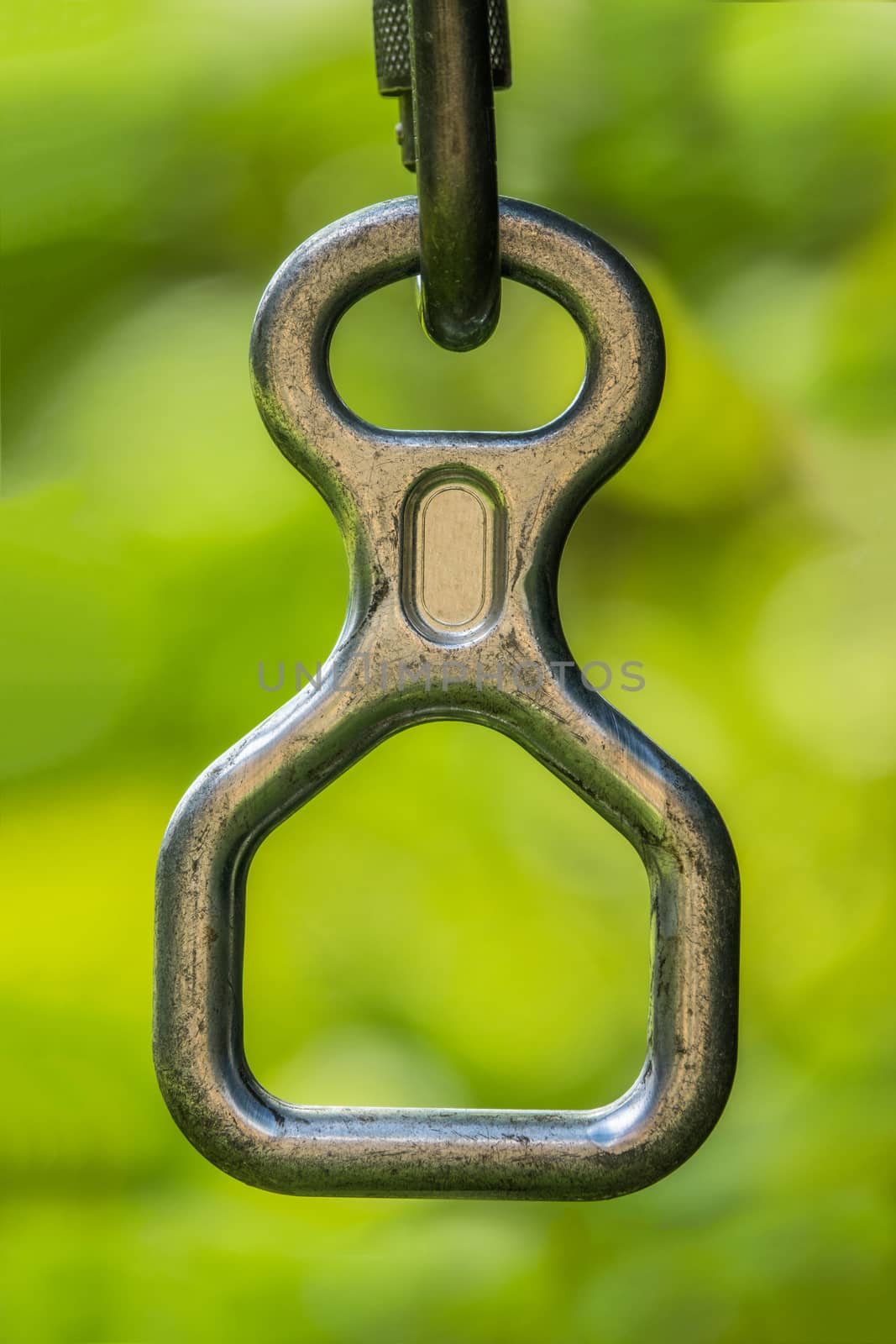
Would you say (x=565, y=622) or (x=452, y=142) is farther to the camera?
(x=565, y=622)

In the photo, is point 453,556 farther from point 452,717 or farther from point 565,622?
point 565,622

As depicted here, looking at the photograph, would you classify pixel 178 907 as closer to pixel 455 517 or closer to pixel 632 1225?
pixel 455 517

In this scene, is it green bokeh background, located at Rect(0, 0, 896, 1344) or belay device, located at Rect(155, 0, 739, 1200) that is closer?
belay device, located at Rect(155, 0, 739, 1200)

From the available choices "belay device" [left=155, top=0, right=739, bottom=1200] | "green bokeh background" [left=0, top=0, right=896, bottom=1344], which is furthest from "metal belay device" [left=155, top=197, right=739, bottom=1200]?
"green bokeh background" [left=0, top=0, right=896, bottom=1344]

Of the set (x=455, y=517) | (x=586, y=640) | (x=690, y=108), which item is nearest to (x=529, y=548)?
(x=455, y=517)

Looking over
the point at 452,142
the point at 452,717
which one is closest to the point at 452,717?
the point at 452,717

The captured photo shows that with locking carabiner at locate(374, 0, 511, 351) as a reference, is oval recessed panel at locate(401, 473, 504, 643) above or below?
below

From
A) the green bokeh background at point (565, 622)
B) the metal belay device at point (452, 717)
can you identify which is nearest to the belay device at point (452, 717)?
the metal belay device at point (452, 717)

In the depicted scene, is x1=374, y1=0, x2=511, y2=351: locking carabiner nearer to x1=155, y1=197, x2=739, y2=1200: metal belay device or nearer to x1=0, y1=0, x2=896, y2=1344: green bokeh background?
x1=155, y1=197, x2=739, y2=1200: metal belay device

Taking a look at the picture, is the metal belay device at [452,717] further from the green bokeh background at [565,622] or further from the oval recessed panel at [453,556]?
the green bokeh background at [565,622]
